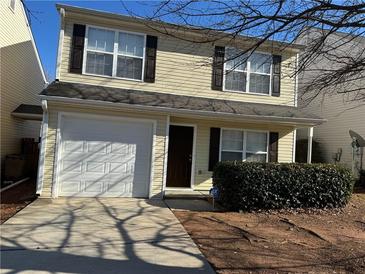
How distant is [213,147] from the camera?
41.8 feet

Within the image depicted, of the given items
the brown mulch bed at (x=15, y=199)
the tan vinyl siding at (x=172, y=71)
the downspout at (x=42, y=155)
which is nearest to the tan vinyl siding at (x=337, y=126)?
the tan vinyl siding at (x=172, y=71)

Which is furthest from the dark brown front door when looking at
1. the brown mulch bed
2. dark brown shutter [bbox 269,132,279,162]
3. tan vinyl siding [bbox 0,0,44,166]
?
tan vinyl siding [bbox 0,0,44,166]

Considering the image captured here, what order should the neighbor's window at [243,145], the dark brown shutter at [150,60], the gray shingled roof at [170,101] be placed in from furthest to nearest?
the neighbor's window at [243,145] < the dark brown shutter at [150,60] < the gray shingled roof at [170,101]

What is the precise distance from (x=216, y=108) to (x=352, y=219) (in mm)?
4988

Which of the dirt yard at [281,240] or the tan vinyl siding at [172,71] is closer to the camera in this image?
the dirt yard at [281,240]

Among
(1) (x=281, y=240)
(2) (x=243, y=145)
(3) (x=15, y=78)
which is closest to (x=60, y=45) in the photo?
(3) (x=15, y=78)

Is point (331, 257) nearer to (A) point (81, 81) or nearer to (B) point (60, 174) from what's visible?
(B) point (60, 174)

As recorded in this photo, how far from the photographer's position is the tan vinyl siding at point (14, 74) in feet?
47.3

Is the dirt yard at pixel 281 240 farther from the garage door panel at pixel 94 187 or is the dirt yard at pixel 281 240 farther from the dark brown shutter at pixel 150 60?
the dark brown shutter at pixel 150 60

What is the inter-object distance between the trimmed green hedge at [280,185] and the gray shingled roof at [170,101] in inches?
89.0

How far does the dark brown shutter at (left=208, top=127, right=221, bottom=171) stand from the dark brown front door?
672 millimetres

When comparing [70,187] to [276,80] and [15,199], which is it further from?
[276,80]

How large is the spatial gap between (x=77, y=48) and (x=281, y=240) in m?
8.13

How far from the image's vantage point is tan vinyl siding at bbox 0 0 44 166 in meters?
14.4
